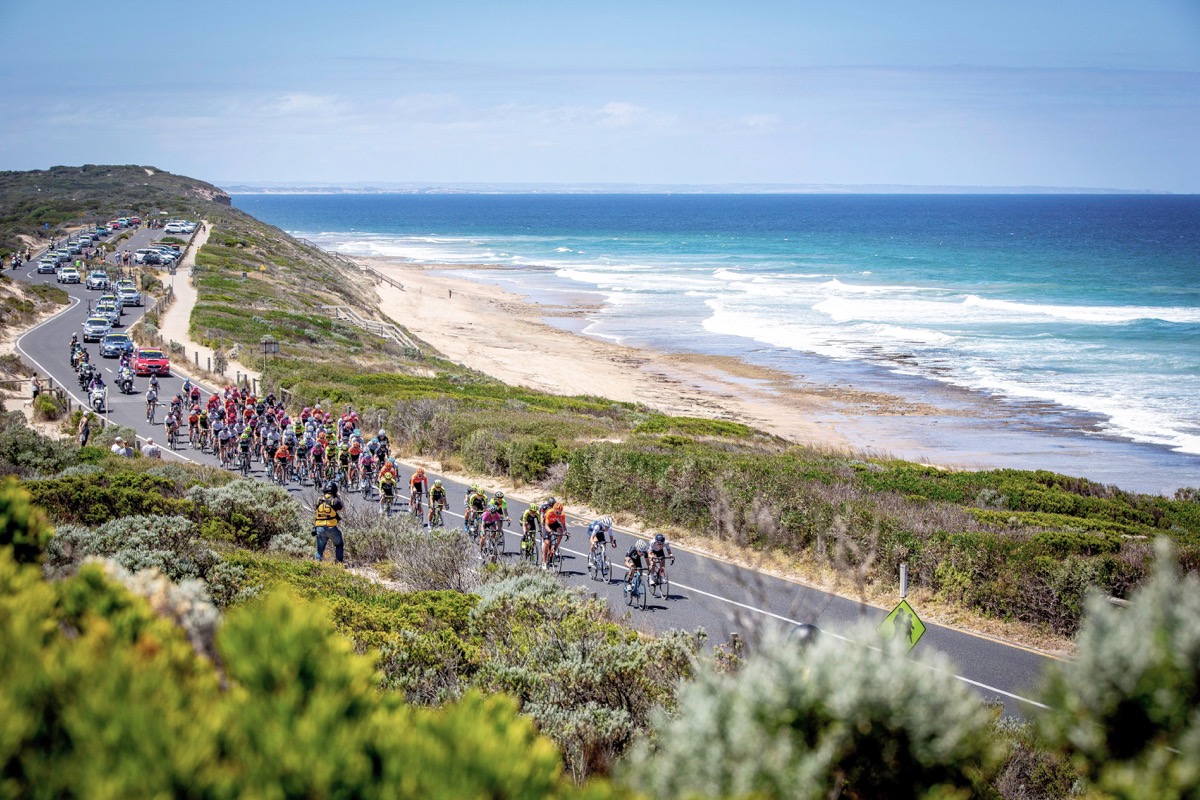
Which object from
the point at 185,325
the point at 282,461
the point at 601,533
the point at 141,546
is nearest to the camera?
the point at 141,546

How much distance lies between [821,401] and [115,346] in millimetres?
29844

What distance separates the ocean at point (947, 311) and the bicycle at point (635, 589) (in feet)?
65.6

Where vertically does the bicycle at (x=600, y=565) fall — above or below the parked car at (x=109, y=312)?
below

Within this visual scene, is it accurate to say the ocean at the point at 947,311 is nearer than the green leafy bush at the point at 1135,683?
No

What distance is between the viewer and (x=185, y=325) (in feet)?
167

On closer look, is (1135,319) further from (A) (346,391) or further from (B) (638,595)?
(B) (638,595)

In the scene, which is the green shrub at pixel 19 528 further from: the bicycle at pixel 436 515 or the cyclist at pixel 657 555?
the bicycle at pixel 436 515

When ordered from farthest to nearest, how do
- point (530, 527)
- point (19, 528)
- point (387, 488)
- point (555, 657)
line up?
1. point (387, 488)
2. point (530, 527)
3. point (555, 657)
4. point (19, 528)

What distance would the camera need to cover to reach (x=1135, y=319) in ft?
204

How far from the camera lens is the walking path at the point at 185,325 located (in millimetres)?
40812

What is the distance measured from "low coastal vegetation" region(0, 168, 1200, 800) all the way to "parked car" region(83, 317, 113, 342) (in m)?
27.9

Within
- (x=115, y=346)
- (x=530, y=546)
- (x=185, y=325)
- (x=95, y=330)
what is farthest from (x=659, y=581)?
(x=185, y=325)

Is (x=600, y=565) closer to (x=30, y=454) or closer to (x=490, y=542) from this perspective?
(x=490, y=542)

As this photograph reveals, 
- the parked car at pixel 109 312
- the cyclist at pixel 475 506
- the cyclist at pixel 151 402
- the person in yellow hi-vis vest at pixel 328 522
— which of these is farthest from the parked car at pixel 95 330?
the person in yellow hi-vis vest at pixel 328 522
